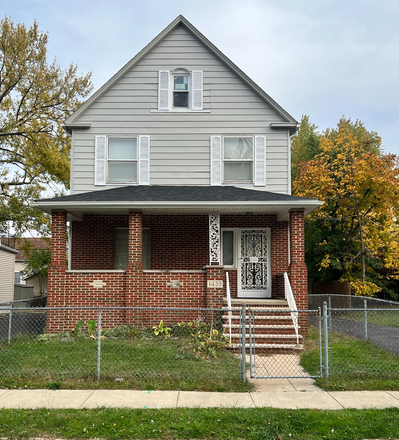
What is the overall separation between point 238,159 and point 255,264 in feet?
10.6

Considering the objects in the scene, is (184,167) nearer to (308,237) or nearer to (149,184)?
(149,184)

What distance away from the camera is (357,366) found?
852cm

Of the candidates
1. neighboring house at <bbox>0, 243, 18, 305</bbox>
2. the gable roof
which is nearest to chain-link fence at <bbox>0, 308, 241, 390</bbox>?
the gable roof

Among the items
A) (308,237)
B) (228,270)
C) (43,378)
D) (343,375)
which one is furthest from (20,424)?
(308,237)

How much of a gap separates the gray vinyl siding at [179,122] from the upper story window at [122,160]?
0.59ft

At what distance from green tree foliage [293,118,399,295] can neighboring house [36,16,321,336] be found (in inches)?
314

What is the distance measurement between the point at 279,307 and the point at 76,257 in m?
6.08

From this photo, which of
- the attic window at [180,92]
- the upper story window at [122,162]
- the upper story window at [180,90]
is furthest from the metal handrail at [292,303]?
the attic window at [180,92]

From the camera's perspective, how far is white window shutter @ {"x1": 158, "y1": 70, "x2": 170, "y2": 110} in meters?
14.5

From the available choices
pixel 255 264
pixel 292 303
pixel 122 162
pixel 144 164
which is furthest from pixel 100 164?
pixel 292 303

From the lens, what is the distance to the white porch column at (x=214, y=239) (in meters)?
12.4

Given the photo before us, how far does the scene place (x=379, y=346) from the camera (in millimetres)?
10836

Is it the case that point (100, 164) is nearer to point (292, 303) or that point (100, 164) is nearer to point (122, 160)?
point (122, 160)

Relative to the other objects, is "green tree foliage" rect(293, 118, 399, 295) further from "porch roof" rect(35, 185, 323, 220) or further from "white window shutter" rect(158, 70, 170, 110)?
"white window shutter" rect(158, 70, 170, 110)
